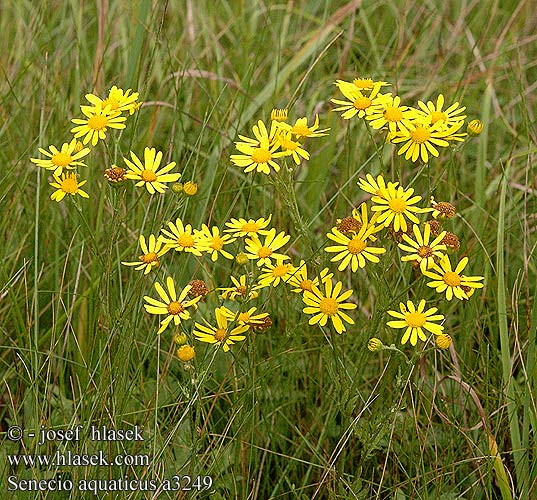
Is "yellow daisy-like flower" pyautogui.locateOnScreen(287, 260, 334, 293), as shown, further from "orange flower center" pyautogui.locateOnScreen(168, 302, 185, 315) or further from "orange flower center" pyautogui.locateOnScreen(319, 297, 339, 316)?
"orange flower center" pyautogui.locateOnScreen(168, 302, 185, 315)

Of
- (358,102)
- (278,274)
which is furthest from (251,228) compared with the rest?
(358,102)

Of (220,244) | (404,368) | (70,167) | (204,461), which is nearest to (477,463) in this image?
(404,368)

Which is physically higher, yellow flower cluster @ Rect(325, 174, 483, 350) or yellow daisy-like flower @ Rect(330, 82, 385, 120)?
yellow daisy-like flower @ Rect(330, 82, 385, 120)

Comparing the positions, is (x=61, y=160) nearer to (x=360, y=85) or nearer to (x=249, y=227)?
(x=249, y=227)

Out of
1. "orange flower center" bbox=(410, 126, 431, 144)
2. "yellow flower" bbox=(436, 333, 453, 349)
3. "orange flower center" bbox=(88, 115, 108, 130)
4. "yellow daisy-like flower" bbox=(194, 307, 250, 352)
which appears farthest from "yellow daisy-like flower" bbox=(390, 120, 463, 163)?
"orange flower center" bbox=(88, 115, 108, 130)

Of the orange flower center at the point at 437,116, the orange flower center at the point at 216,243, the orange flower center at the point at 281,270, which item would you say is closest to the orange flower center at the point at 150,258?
the orange flower center at the point at 216,243

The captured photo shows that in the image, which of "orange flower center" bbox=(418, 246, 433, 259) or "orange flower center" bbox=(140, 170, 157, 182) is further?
"orange flower center" bbox=(140, 170, 157, 182)
